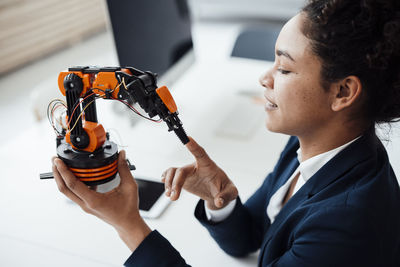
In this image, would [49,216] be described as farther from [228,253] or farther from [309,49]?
[309,49]

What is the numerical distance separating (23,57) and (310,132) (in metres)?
3.89

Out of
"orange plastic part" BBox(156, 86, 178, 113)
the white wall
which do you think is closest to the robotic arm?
"orange plastic part" BBox(156, 86, 178, 113)

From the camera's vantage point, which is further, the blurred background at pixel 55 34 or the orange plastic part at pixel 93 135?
the blurred background at pixel 55 34

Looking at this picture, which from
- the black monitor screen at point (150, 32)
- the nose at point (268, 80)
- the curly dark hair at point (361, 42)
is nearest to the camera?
the curly dark hair at point (361, 42)

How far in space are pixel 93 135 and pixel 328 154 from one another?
0.54m

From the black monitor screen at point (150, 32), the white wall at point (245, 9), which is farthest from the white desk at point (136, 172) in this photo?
the white wall at point (245, 9)

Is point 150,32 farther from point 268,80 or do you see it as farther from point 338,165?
point 338,165

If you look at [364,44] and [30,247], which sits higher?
[364,44]

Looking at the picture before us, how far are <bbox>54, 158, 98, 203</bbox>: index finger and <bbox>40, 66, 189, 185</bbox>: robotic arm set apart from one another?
0.07 feet

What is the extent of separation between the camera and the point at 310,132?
0.98 m

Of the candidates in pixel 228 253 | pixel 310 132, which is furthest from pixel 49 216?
pixel 310 132

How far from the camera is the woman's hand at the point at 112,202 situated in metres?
0.86

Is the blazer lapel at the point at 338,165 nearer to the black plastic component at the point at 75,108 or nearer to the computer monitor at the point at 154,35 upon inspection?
the black plastic component at the point at 75,108

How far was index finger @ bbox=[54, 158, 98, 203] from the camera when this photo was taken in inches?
33.6
